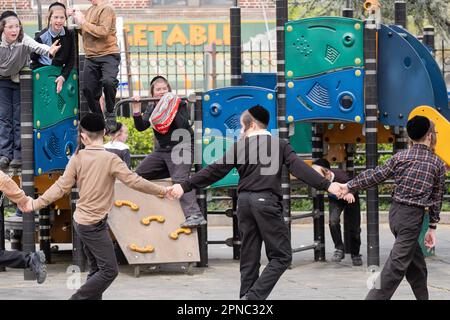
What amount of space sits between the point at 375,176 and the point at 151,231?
12.1 ft

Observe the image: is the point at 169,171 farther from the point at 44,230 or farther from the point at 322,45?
the point at 322,45

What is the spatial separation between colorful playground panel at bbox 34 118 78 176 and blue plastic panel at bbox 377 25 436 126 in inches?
140

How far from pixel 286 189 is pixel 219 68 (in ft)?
55.8

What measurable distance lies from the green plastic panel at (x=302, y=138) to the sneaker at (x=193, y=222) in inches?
107

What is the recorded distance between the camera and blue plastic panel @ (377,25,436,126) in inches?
516

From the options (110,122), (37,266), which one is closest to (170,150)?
(110,122)

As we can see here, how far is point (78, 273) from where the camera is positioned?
1291 centimetres

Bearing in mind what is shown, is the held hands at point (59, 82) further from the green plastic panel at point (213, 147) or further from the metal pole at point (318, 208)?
the metal pole at point (318, 208)

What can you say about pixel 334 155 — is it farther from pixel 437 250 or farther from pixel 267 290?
pixel 267 290

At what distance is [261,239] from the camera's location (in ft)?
34.9

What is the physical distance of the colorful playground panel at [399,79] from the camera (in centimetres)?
1311

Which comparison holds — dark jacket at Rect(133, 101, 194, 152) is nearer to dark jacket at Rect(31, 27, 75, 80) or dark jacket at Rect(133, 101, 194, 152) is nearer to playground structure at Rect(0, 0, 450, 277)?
playground structure at Rect(0, 0, 450, 277)

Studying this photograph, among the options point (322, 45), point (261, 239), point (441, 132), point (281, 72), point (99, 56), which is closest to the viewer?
point (261, 239)

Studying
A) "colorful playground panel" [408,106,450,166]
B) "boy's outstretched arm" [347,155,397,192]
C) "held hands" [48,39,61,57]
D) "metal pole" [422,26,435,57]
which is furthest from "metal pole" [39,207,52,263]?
"metal pole" [422,26,435,57]
